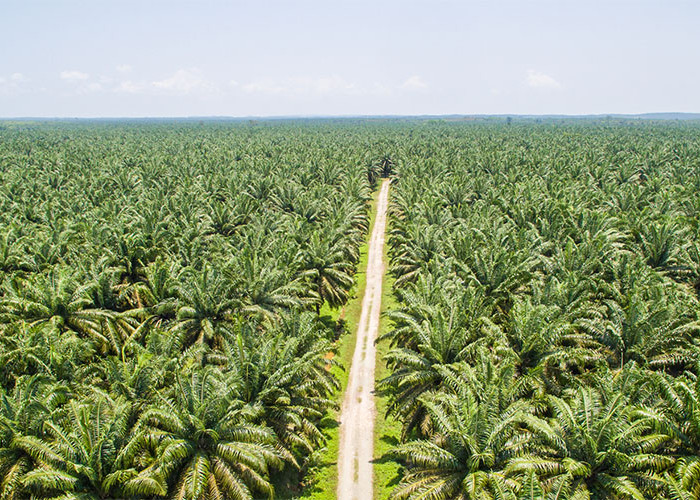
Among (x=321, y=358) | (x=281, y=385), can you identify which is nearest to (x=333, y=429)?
(x=321, y=358)

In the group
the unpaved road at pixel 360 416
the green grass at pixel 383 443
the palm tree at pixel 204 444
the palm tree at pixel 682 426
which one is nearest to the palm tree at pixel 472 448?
the green grass at pixel 383 443

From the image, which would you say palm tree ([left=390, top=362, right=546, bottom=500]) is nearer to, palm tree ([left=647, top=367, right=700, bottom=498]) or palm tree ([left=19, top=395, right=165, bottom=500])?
palm tree ([left=647, top=367, right=700, bottom=498])

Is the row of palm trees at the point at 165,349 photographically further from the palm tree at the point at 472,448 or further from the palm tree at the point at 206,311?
the palm tree at the point at 472,448

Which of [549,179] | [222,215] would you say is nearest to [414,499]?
[222,215]

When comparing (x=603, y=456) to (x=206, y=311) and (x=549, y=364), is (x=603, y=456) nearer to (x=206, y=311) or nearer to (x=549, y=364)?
(x=549, y=364)

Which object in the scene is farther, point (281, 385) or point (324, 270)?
point (324, 270)

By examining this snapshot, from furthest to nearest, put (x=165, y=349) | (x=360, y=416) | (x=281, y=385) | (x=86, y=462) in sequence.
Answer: (x=360, y=416) → (x=165, y=349) → (x=281, y=385) → (x=86, y=462)

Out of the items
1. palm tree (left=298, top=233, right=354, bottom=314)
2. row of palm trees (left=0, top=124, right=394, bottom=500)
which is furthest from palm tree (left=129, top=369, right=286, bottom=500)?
palm tree (left=298, top=233, right=354, bottom=314)

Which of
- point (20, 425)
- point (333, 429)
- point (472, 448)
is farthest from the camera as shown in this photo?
point (333, 429)
